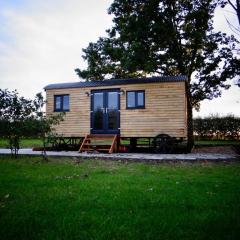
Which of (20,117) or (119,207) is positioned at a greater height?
(20,117)

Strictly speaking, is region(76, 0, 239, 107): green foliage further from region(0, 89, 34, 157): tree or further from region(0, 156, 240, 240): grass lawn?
region(0, 156, 240, 240): grass lawn

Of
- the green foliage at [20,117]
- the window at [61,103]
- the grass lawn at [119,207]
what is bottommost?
the grass lawn at [119,207]

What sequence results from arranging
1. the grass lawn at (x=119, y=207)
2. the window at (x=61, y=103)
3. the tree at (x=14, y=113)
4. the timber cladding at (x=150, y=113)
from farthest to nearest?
the window at (x=61, y=103), the timber cladding at (x=150, y=113), the tree at (x=14, y=113), the grass lawn at (x=119, y=207)

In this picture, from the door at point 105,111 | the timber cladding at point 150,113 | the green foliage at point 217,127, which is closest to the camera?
the timber cladding at point 150,113

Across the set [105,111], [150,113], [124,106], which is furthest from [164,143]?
[105,111]

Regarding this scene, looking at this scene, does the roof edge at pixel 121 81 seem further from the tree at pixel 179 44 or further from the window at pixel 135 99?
the tree at pixel 179 44

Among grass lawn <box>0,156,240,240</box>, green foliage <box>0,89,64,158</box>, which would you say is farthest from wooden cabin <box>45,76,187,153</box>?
grass lawn <box>0,156,240,240</box>

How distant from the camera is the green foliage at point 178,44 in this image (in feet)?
68.1

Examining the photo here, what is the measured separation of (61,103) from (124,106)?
3.65 meters

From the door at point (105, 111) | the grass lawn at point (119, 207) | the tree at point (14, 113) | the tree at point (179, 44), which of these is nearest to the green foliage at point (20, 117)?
the tree at point (14, 113)

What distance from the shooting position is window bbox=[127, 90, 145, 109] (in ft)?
50.5

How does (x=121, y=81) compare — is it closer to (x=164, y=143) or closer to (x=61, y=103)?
(x=61, y=103)

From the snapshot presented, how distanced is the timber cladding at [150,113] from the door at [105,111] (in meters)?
0.22

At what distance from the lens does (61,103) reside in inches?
671
